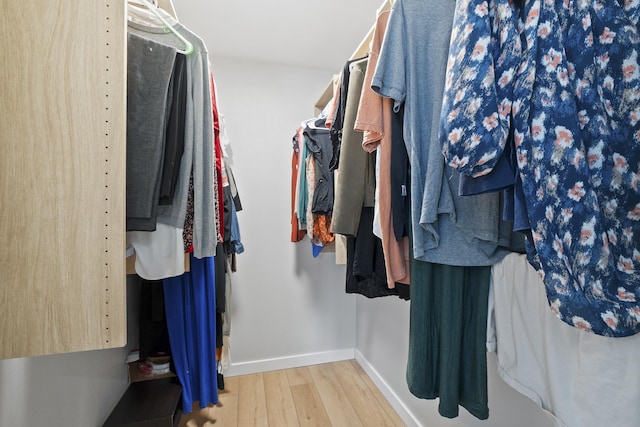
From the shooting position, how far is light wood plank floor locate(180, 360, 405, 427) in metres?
1.63

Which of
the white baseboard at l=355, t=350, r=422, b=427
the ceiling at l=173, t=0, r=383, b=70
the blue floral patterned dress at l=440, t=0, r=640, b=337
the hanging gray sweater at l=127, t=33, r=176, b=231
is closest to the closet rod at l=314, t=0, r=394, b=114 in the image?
the ceiling at l=173, t=0, r=383, b=70

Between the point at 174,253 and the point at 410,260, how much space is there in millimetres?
725

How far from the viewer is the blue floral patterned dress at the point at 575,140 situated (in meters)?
0.47

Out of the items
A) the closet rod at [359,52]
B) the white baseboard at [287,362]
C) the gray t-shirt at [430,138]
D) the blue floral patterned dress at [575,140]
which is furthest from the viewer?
the white baseboard at [287,362]

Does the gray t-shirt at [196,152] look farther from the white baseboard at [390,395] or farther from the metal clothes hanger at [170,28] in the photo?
the white baseboard at [390,395]

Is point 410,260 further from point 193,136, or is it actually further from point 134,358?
point 134,358

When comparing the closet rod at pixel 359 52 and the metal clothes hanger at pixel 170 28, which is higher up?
the closet rod at pixel 359 52

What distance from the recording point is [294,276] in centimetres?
227

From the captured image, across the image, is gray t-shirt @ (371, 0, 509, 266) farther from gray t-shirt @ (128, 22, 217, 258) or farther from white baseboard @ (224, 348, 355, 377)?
white baseboard @ (224, 348, 355, 377)

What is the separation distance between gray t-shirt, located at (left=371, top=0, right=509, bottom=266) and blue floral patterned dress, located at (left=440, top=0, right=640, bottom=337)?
0.20 m

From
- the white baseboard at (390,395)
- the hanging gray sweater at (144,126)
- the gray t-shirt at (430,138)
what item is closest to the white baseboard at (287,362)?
the white baseboard at (390,395)

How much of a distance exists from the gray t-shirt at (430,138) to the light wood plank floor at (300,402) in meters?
1.44

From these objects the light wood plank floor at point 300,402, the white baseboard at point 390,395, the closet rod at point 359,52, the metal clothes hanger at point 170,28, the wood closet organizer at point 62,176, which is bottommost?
the light wood plank floor at point 300,402

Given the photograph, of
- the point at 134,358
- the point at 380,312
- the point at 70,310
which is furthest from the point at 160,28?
the point at 380,312
